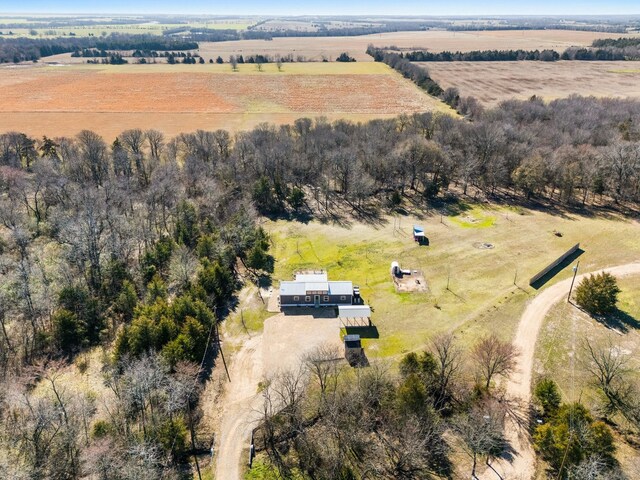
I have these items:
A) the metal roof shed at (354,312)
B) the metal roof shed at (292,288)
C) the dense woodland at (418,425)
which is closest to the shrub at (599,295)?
the dense woodland at (418,425)

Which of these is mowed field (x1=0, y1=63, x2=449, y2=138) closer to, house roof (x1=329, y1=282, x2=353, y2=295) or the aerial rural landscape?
the aerial rural landscape

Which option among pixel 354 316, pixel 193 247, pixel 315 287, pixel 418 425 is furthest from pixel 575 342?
pixel 193 247

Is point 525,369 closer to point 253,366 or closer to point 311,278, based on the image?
point 311,278

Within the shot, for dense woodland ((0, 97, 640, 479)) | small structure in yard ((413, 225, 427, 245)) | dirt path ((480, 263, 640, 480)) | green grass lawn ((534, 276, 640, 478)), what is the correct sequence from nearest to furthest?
dirt path ((480, 263, 640, 480))
dense woodland ((0, 97, 640, 479))
green grass lawn ((534, 276, 640, 478))
small structure in yard ((413, 225, 427, 245))

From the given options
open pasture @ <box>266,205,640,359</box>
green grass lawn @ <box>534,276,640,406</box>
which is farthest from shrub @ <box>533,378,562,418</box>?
open pasture @ <box>266,205,640,359</box>

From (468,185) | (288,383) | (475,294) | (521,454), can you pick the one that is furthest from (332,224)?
(521,454)

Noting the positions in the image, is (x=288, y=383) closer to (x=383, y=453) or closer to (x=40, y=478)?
(x=383, y=453)
